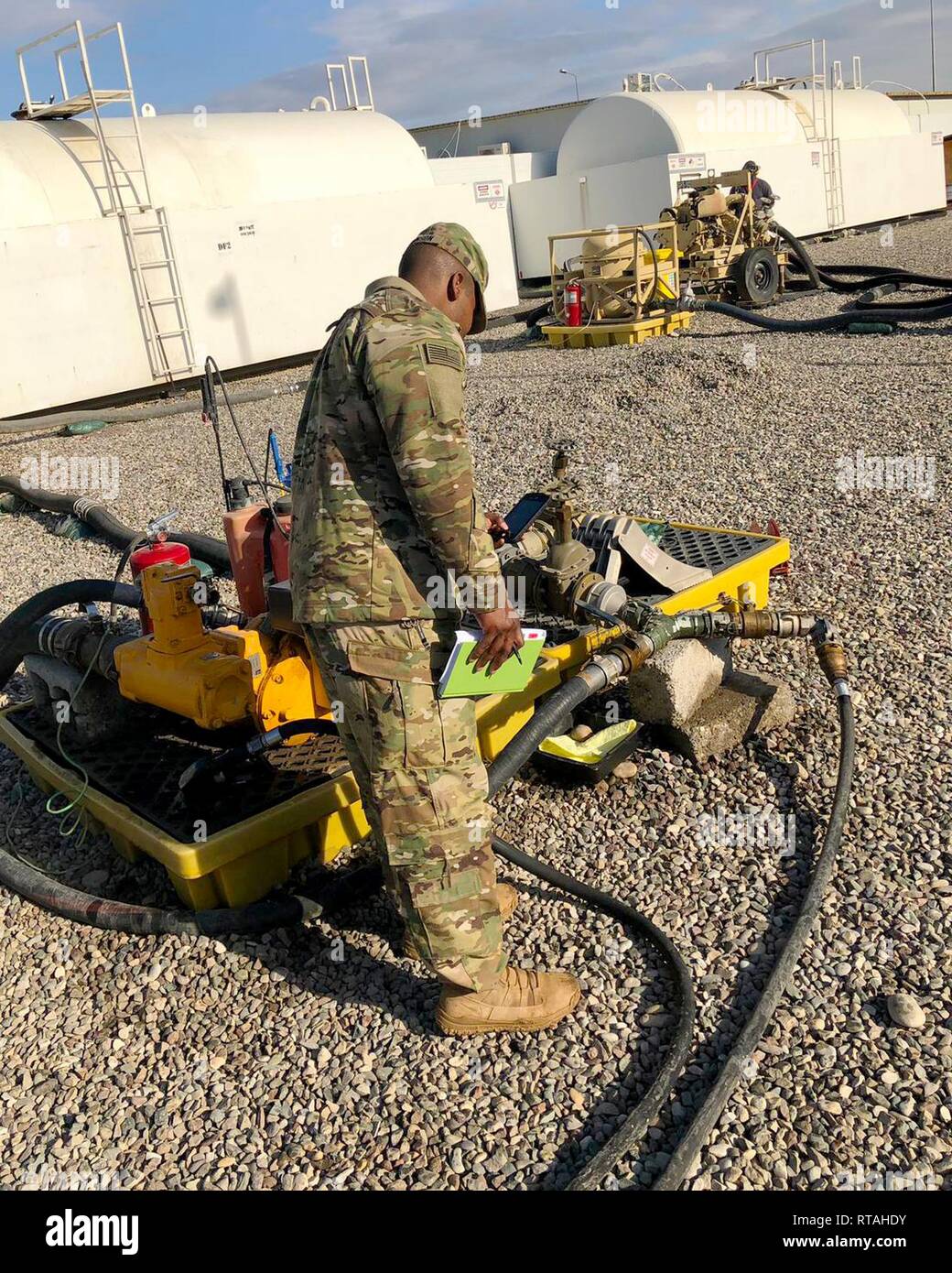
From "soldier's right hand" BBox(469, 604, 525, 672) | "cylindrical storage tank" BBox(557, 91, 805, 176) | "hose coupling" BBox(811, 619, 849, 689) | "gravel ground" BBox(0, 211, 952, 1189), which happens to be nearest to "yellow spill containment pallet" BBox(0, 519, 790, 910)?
"gravel ground" BBox(0, 211, 952, 1189)

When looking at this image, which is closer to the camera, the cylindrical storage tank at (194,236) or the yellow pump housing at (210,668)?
the yellow pump housing at (210,668)

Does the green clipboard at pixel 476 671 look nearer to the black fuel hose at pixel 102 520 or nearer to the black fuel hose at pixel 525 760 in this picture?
the black fuel hose at pixel 525 760

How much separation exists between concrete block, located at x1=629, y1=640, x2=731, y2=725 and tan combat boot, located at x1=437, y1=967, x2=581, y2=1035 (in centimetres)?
124

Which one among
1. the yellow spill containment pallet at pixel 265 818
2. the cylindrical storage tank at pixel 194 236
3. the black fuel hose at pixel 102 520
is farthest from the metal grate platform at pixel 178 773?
the cylindrical storage tank at pixel 194 236

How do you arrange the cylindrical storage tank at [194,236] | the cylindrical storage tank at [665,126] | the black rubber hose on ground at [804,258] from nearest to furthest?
the cylindrical storage tank at [194,236] → the black rubber hose on ground at [804,258] → the cylindrical storage tank at [665,126]

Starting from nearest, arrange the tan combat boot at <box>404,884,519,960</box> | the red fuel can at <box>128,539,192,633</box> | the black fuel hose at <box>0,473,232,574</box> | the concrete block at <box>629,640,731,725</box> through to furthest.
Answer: the tan combat boot at <box>404,884,519,960</box> < the concrete block at <box>629,640,731,725</box> < the red fuel can at <box>128,539,192,633</box> < the black fuel hose at <box>0,473,232,574</box>

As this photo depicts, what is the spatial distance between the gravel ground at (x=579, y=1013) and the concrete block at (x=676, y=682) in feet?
0.70

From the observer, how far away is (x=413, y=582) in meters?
2.36

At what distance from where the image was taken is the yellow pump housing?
11.0ft

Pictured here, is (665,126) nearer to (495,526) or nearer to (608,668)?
(495,526)

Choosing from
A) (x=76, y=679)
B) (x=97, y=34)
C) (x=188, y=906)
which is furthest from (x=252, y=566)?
(x=97, y=34)

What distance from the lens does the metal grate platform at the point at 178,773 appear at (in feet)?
10.7

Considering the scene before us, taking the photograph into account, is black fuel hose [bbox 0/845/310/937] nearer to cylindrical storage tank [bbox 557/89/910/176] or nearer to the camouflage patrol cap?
the camouflage patrol cap

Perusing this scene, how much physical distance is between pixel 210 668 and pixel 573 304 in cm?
1097
